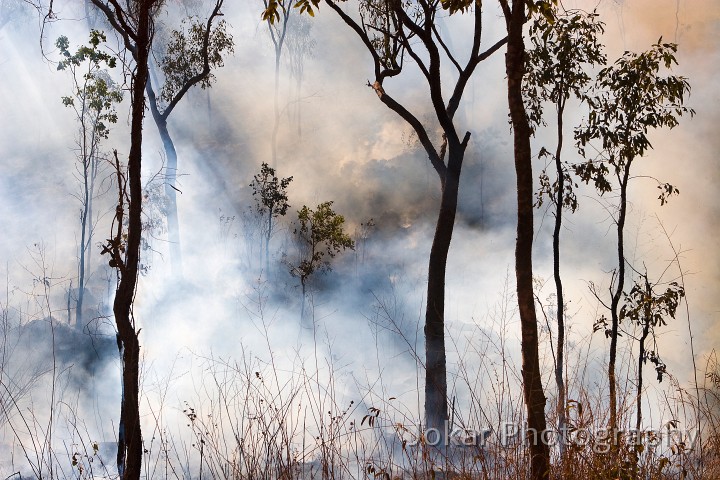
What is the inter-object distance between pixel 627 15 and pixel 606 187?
5132mm

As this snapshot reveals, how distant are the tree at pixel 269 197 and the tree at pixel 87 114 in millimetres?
2577

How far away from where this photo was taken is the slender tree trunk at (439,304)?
6.72 meters

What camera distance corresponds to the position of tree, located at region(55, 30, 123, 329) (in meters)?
11.4

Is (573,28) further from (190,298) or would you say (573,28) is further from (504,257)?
(190,298)

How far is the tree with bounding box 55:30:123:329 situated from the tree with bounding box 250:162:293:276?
101 inches

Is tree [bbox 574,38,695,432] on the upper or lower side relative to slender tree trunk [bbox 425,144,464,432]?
upper

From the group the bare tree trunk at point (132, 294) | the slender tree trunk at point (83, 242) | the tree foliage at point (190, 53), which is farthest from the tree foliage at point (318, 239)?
the bare tree trunk at point (132, 294)

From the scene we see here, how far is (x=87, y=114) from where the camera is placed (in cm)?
1190

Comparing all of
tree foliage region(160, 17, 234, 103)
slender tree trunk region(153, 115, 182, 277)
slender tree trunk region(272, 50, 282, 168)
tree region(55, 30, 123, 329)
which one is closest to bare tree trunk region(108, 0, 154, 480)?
slender tree trunk region(153, 115, 182, 277)

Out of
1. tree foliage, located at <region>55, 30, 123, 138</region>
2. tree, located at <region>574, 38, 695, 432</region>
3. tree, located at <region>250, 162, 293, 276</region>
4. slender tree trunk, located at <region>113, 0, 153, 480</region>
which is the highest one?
tree foliage, located at <region>55, 30, 123, 138</region>

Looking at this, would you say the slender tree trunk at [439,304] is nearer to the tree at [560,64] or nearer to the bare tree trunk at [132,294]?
the tree at [560,64]

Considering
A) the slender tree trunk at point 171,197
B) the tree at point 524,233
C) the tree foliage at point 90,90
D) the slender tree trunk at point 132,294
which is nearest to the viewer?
the tree at point 524,233

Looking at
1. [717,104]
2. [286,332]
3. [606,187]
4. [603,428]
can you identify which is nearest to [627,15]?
[717,104]

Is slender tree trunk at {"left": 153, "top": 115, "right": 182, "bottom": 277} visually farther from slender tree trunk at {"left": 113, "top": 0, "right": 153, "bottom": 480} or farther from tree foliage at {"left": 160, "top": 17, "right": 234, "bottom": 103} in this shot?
slender tree trunk at {"left": 113, "top": 0, "right": 153, "bottom": 480}
